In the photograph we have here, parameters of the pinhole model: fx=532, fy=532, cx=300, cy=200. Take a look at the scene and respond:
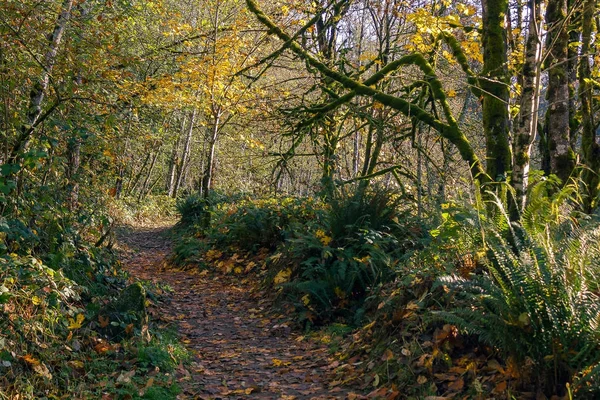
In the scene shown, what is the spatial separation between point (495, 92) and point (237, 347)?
4482 millimetres

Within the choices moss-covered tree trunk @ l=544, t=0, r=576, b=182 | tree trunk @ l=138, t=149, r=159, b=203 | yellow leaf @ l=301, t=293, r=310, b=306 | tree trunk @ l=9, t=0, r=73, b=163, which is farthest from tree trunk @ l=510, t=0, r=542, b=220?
tree trunk @ l=138, t=149, r=159, b=203

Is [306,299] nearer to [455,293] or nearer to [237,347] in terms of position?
[237,347]

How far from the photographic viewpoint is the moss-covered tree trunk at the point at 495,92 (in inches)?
252

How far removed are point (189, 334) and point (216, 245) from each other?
5.19 metres

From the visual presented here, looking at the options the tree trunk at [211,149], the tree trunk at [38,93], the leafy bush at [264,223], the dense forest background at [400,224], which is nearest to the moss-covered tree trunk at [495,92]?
the dense forest background at [400,224]

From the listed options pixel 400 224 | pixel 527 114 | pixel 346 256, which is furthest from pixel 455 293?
pixel 400 224

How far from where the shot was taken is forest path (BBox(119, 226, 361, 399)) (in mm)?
5086

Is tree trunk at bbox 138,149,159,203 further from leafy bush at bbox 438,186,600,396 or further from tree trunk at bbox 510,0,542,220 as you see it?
leafy bush at bbox 438,186,600,396

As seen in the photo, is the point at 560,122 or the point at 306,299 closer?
the point at 306,299

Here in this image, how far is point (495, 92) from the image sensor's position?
6.61 meters

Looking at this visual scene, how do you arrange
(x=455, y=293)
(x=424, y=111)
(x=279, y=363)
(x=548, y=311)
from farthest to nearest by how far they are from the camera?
(x=424, y=111)
(x=279, y=363)
(x=455, y=293)
(x=548, y=311)

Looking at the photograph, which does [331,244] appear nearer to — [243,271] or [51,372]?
[243,271]

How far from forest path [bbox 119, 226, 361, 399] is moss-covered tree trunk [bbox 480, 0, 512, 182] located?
10.1ft

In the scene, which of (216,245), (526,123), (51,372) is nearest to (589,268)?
(526,123)
